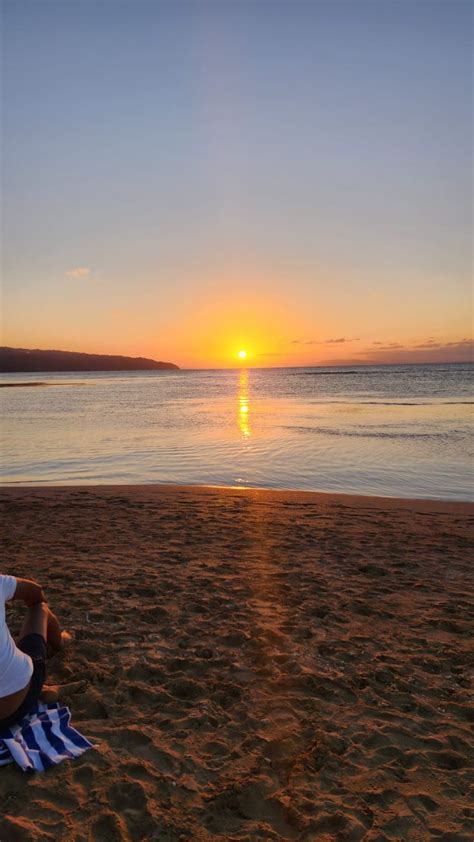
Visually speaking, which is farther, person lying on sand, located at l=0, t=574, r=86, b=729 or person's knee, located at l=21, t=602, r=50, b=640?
person's knee, located at l=21, t=602, r=50, b=640

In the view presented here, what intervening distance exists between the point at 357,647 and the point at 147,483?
9.32 m

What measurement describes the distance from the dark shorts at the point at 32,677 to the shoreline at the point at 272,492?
781 centimetres

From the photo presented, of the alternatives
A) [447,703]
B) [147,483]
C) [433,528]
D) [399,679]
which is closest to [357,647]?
[399,679]

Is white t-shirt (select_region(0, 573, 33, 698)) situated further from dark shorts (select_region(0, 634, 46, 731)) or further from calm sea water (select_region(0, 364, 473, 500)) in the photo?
calm sea water (select_region(0, 364, 473, 500))

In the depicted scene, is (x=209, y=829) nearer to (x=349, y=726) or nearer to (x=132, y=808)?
(x=132, y=808)

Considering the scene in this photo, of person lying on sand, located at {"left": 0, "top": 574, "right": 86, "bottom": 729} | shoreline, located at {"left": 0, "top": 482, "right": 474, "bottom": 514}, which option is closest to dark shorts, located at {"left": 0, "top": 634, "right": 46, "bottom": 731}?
person lying on sand, located at {"left": 0, "top": 574, "right": 86, "bottom": 729}

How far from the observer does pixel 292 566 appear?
289 inches

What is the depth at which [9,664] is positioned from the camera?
12.1 ft

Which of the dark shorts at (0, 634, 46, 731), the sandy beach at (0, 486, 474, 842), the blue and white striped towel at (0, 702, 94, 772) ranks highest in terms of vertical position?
the dark shorts at (0, 634, 46, 731)

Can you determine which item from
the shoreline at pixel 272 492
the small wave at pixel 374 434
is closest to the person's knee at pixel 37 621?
the shoreline at pixel 272 492

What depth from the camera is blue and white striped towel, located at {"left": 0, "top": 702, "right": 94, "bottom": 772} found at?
11.6 ft

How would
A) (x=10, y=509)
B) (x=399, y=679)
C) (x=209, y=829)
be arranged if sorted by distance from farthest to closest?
1. (x=10, y=509)
2. (x=399, y=679)
3. (x=209, y=829)

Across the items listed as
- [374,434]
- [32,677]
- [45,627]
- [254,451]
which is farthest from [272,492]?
[374,434]

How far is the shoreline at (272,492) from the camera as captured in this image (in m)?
11.4
